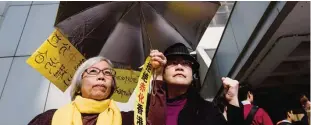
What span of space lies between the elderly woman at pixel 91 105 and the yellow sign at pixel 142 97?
0.26 meters

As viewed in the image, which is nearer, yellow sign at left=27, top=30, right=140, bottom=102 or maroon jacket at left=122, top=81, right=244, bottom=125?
maroon jacket at left=122, top=81, right=244, bottom=125

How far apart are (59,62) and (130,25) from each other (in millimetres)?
855

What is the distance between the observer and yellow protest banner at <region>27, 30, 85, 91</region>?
112 inches

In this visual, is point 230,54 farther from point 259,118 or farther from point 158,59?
point 158,59

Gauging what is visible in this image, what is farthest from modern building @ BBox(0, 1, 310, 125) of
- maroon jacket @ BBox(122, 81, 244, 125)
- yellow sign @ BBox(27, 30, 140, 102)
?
maroon jacket @ BBox(122, 81, 244, 125)

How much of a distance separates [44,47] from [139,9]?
1070 millimetres

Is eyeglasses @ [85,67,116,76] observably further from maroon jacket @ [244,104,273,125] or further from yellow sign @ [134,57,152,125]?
maroon jacket @ [244,104,273,125]

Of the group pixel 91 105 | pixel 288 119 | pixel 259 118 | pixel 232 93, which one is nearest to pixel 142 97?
pixel 91 105

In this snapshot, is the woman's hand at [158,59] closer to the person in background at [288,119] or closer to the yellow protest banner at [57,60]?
the yellow protest banner at [57,60]

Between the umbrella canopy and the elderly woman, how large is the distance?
1033 millimetres

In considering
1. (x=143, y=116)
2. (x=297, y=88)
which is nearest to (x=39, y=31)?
(x=143, y=116)

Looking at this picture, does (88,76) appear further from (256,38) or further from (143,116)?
(256,38)

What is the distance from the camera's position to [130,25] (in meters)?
3.16

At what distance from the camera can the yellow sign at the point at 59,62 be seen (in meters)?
2.83
